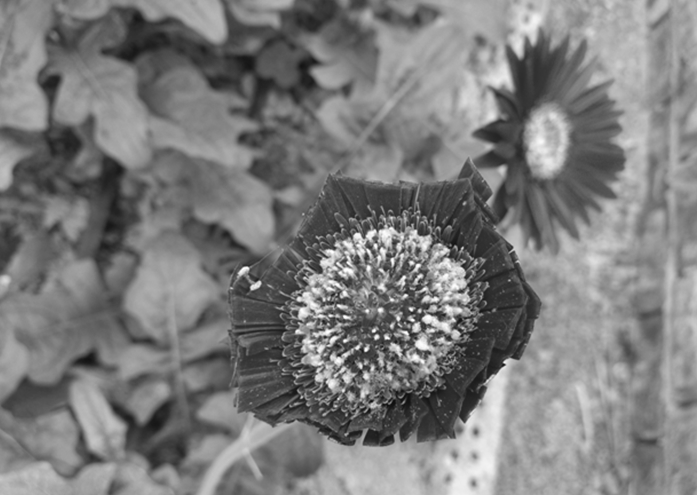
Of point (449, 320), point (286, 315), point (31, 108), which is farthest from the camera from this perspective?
point (31, 108)

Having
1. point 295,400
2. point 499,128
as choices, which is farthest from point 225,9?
point 295,400

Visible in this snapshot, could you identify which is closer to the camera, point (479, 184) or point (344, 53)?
point (479, 184)

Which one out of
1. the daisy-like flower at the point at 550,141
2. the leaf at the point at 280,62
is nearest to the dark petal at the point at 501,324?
the daisy-like flower at the point at 550,141

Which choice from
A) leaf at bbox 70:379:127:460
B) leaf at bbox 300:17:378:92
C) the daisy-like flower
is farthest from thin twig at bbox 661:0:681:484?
leaf at bbox 70:379:127:460

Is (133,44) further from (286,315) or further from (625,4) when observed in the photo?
(625,4)

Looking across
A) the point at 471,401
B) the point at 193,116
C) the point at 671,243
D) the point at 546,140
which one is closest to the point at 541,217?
the point at 546,140

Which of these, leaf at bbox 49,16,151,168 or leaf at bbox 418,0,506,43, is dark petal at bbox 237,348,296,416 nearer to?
leaf at bbox 49,16,151,168

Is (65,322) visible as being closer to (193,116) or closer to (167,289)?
(167,289)
